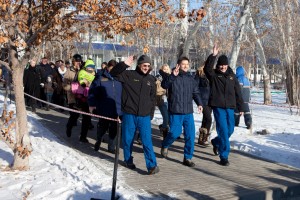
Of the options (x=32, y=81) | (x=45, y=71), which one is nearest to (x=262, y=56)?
(x=45, y=71)

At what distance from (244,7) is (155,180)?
21.0ft

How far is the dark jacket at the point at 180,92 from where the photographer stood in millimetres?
7336

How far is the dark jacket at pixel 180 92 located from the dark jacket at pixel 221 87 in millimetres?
395

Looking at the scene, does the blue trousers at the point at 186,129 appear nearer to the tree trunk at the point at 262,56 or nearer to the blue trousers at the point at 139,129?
the blue trousers at the point at 139,129

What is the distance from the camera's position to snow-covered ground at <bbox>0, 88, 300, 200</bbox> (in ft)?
18.7

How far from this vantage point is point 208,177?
21.9 ft

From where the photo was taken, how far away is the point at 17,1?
6781mm

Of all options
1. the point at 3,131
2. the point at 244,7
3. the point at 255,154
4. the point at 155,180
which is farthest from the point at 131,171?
the point at 244,7

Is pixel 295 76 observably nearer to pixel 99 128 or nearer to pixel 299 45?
pixel 299 45

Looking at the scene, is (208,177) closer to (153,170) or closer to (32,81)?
(153,170)

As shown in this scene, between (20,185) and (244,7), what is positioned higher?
(244,7)

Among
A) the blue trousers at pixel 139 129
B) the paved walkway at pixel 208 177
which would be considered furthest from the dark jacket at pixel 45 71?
the blue trousers at pixel 139 129

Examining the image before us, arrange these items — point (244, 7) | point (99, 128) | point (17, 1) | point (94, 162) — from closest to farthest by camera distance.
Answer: point (17, 1) < point (94, 162) < point (99, 128) < point (244, 7)

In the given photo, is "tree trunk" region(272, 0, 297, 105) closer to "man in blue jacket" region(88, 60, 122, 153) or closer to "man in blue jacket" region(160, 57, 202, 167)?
"man in blue jacket" region(160, 57, 202, 167)
